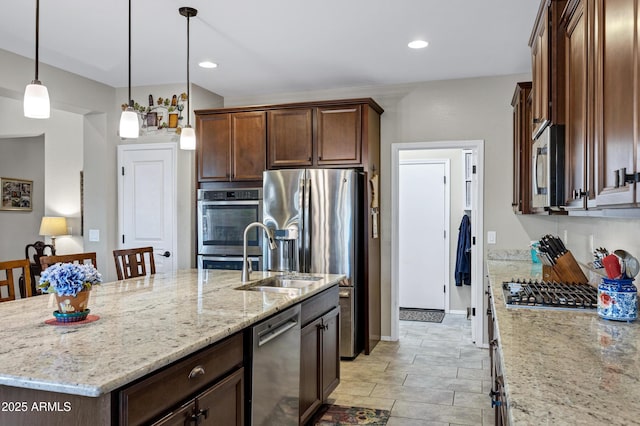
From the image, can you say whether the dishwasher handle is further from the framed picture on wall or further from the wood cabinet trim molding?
the framed picture on wall

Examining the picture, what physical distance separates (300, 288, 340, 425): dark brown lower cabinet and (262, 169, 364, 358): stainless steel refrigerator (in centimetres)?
106

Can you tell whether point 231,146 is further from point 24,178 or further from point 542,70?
point 24,178

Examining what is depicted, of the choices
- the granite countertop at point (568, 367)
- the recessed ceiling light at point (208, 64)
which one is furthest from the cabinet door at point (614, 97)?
the recessed ceiling light at point (208, 64)

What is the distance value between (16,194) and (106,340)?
6.38m

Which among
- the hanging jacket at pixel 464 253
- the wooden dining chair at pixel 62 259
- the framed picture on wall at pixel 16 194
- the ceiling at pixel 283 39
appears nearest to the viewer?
the wooden dining chair at pixel 62 259

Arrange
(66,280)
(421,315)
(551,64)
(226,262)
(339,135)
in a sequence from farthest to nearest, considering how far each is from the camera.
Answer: (421,315)
(226,262)
(339,135)
(551,64)
(66,280)

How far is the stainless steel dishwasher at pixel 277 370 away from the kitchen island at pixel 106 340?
0.09 m

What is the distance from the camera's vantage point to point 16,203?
23.0ft

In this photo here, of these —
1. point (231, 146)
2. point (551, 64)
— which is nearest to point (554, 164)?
point (551, 64)

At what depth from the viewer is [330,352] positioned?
3.35m

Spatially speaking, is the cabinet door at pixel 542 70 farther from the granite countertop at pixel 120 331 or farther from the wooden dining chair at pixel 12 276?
the wooden dining chair at pixel 12 276

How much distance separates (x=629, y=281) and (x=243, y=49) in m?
3.33

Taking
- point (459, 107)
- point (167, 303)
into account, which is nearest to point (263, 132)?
point (459, 107)

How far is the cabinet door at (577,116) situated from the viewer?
164 cm
